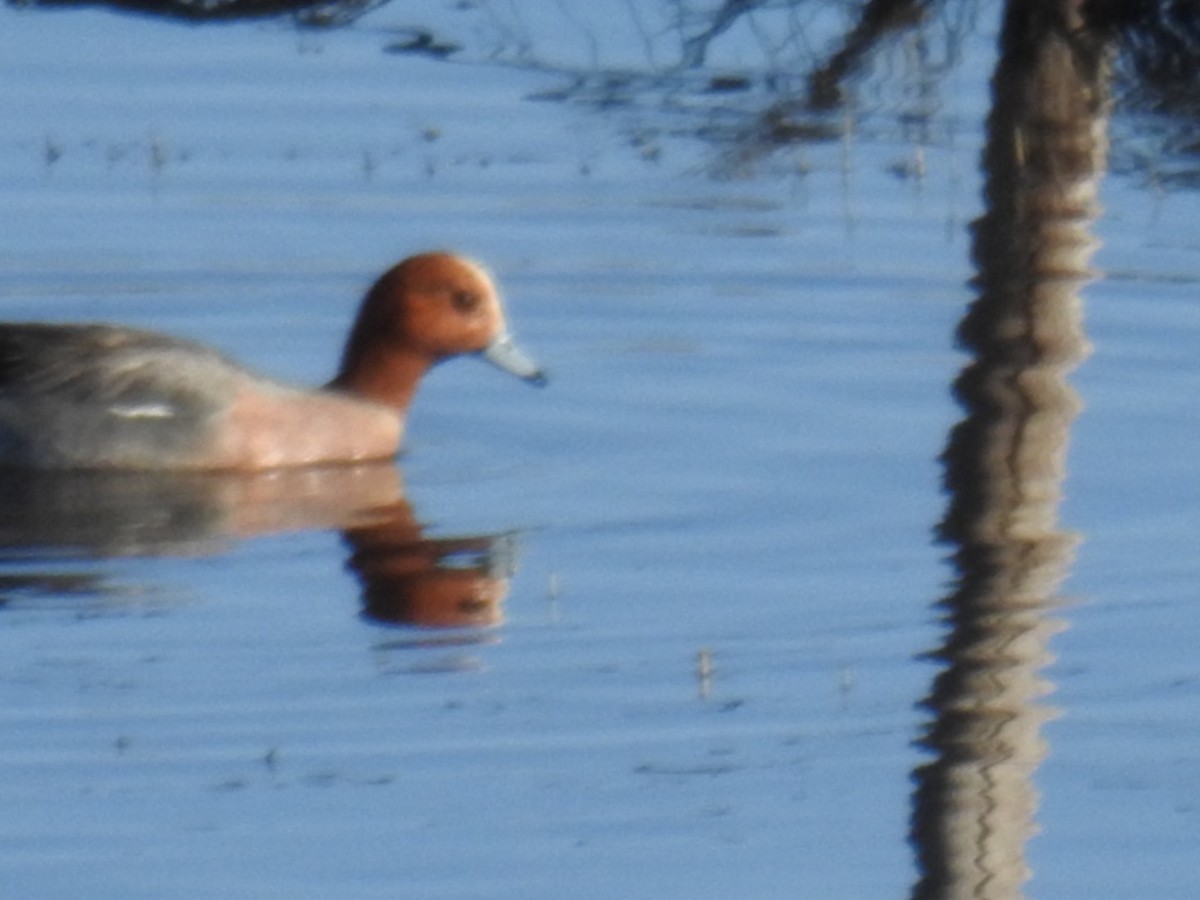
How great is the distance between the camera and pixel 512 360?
37.9 ft

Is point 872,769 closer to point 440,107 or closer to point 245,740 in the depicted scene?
point 245,740

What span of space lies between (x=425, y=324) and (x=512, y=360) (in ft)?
0.96

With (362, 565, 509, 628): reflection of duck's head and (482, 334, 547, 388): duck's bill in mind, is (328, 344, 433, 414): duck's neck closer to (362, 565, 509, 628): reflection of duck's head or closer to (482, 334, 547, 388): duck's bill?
(482, 334, 547, 388): duck's bill

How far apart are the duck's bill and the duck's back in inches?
32.7

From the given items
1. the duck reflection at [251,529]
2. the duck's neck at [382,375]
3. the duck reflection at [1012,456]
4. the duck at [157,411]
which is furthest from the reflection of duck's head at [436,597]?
the duck's neck at [382,375]

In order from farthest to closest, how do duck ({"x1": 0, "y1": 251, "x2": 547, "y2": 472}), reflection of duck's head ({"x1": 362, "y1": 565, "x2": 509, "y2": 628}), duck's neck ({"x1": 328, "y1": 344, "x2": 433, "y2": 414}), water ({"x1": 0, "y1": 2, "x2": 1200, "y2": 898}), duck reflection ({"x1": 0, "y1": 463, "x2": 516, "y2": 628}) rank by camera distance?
duck's neck ({"x1": 328, "y1": 344, "x2": 433, "y2": 414}) < duck ({"x1": 0, "y1": 251, "x2": 547, "y2": 472}) < duck reflection ({"x1": 0, "y1": 463, "x2": 516, "y2": 628}) < reflection of duck's head ({"x1": 362, "y1": 565, "x2": 509, "y2": 628}) < water ({"x1": 0, "y1": 2, "x2": 1200, "y2": 898})

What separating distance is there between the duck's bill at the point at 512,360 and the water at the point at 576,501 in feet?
0.58

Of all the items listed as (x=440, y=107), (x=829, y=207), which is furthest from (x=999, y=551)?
(x=440, y=107)

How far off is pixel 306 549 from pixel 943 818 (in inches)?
113

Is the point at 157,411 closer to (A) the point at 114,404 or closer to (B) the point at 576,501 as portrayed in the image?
(A) the point at 114,404

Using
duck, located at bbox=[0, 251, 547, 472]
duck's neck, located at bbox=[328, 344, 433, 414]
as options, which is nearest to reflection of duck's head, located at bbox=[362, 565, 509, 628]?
duck, located at bbox=[0, 251, 547, 472]

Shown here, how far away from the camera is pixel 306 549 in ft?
33.3

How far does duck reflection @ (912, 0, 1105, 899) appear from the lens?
25.5ft

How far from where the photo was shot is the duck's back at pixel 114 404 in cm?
1116
